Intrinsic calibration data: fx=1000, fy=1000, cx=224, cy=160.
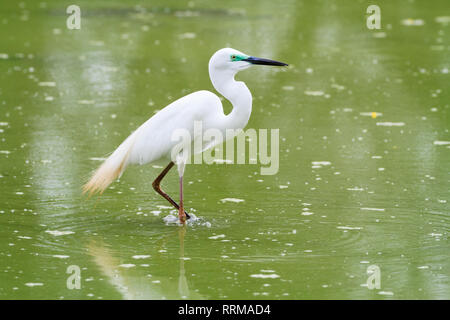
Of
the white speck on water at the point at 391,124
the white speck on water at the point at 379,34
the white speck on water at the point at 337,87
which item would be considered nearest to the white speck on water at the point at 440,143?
the white speck on water at the point at 391,124

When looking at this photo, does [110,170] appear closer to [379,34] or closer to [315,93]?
[315,93]

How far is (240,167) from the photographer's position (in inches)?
381

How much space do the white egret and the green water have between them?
0.44m

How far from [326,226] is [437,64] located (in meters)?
7.28

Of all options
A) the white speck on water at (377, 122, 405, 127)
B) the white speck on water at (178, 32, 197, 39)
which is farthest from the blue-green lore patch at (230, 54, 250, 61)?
the white speck on water at (178, 32, 197, 39)

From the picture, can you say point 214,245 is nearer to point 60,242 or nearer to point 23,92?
point 60,242

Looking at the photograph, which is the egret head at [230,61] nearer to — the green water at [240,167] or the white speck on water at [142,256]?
the green water at [240,167]

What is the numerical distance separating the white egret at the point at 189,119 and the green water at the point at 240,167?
0.44m

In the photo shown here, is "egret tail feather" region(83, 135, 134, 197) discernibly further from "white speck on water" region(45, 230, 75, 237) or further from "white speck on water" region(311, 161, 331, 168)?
"white speck on water" region(311, 161, 331, 168)

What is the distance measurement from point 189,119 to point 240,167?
1.95 meters

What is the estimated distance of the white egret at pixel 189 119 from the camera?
776 centimetres

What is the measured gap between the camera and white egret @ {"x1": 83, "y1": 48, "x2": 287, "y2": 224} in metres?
7.76

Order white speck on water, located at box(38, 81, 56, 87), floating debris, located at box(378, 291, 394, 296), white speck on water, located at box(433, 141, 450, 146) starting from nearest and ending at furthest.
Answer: floating debris, located at box(378, 291, 394, 296) < white speck on water, located at box(433, 141, 450, 146) < white speck on water, located at box(38, 81, 56, 87)
